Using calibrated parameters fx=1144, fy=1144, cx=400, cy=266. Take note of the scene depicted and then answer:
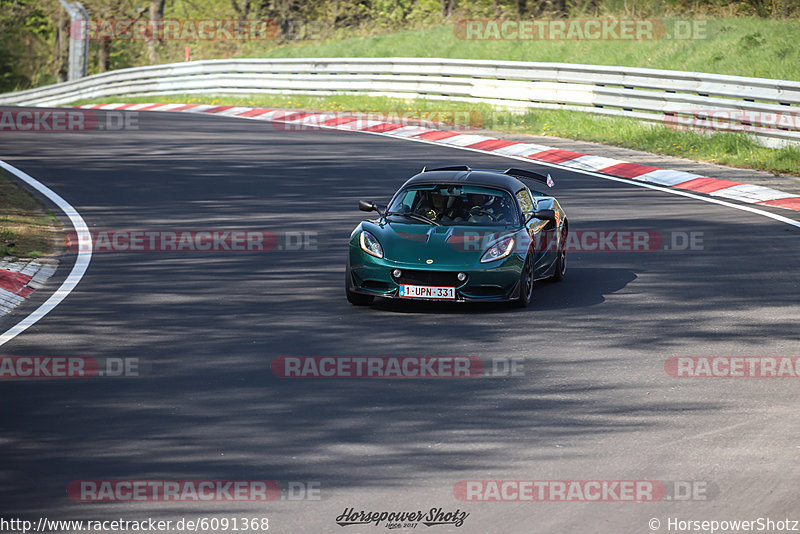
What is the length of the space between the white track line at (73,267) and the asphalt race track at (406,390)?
177 millimetres

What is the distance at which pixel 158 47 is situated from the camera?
7256 cm

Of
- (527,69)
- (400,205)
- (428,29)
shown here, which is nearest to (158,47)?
(428,29)

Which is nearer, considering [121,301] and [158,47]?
[121,301]

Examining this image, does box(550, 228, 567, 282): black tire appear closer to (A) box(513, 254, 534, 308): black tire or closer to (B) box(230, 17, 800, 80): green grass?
(A) box(513, 254, 534, 308): black tire

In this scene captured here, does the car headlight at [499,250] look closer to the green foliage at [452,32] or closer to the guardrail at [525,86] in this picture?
the guardrail at [525,86]

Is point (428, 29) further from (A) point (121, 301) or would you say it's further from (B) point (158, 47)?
(B) point (158, 47)

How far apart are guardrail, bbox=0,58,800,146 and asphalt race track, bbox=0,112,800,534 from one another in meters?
5.07

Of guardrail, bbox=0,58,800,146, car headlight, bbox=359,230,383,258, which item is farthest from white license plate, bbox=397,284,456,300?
guardrail, bbox=0,58,800,146

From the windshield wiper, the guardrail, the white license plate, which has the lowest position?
the white license plate

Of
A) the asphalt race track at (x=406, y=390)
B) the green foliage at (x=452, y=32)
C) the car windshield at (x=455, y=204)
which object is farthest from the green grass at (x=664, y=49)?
the car windshield at (x=455, y=204)

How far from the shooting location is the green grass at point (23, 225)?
46.1 feet

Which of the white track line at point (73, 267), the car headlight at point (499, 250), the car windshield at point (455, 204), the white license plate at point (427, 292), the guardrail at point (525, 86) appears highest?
the guardrail at point (525, 86)

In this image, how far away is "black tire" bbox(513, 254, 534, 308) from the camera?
1144 cm

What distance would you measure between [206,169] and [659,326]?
1171 cm
